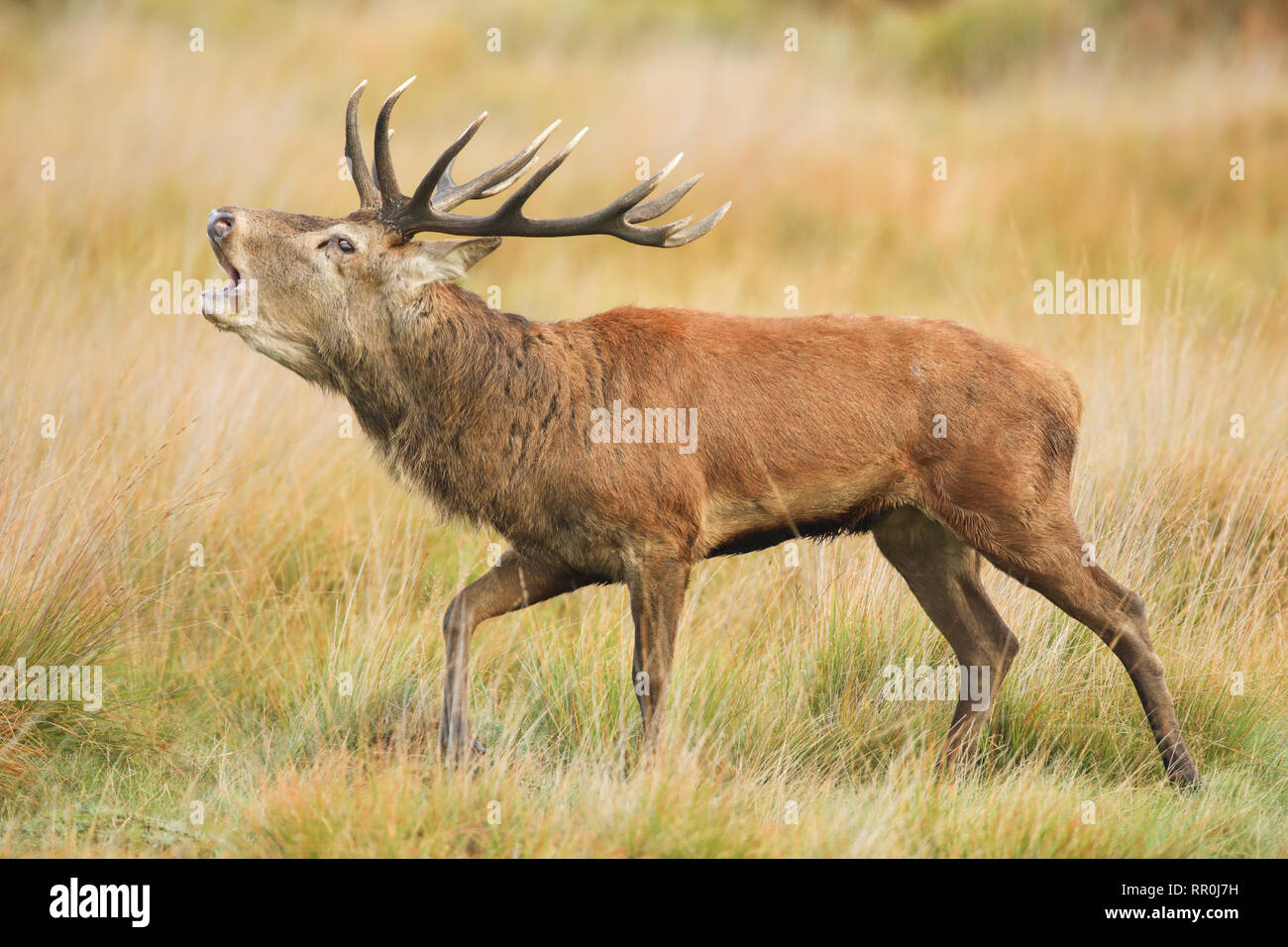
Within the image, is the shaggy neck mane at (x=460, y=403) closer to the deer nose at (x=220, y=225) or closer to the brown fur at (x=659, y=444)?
the brown fur at (x=659, y=444)

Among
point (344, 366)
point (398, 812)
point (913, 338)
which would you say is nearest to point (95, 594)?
point (344, 366)

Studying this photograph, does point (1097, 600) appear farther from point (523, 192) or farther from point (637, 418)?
point (523, 192)

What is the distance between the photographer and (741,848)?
15.1ft

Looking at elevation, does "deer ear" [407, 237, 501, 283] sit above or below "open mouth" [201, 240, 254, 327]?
above

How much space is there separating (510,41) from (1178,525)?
14.1m

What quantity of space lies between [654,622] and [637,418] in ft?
2.50

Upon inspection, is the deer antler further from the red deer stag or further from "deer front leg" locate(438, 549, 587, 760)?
"deer front leg" locate(438, 549, 587, 760)

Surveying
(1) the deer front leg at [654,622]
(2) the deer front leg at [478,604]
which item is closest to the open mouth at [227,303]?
(2) the deer front leg at [478,604]

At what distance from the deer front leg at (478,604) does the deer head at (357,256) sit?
967 millimetres

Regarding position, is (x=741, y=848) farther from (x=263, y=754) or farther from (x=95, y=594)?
(x=95, y=594)

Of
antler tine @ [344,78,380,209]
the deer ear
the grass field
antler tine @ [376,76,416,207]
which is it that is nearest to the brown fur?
the deer ear

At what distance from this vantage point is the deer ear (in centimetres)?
561

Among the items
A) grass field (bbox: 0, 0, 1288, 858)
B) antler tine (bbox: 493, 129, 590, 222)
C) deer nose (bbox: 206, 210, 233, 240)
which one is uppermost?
Answer: antler tine (bbox: 493, 129, 590, 222)

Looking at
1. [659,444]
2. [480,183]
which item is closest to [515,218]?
[480,183]
